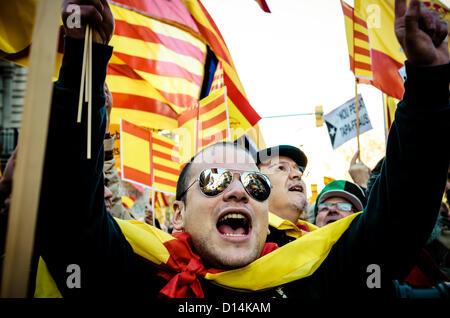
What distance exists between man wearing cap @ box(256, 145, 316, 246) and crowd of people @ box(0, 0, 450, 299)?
1.16 meters

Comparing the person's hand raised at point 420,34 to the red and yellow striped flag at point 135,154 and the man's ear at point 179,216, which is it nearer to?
the man's ear at point 179,216

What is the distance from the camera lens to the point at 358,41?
19.6 feet

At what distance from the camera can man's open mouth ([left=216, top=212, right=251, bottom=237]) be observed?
79.4 inches

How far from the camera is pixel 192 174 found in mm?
2250

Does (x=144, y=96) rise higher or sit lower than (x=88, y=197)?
higher

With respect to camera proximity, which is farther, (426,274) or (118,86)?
(118,86)

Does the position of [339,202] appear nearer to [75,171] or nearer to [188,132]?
[188,132]

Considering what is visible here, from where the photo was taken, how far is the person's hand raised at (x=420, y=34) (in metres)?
1.40

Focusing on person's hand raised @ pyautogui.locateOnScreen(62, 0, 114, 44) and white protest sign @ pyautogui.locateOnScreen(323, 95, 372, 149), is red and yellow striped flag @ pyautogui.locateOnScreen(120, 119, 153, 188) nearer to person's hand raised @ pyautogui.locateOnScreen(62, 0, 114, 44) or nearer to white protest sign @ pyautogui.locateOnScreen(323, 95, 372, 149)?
person's hand raised @ pyautogui.locateOnScreen(62, 0, 114, 44)

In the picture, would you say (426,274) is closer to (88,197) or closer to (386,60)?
(88,197)

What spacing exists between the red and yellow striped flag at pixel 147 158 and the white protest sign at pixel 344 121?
→ 377 cm

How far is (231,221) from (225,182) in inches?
8.8
